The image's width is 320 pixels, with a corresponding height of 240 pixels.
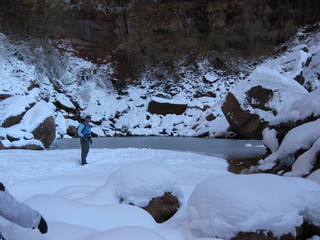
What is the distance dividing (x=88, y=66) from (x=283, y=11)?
18271mm

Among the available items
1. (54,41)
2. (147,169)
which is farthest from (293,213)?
(54,41)

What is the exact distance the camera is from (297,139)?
5.81 metres

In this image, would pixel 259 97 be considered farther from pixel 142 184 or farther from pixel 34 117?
pixel 142 184

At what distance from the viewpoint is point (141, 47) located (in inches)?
1039

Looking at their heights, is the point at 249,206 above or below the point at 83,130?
above

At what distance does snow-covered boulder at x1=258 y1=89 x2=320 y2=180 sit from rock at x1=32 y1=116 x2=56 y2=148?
843cm

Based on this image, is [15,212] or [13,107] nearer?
[15,212]

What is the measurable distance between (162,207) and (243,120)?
33.8 feet

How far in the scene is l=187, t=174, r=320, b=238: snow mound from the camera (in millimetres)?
2607

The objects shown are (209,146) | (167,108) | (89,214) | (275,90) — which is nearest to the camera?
(89,214)

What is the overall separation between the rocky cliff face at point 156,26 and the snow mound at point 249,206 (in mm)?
22194

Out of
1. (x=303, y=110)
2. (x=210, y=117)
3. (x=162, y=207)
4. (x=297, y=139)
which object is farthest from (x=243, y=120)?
(x=162, y=207)

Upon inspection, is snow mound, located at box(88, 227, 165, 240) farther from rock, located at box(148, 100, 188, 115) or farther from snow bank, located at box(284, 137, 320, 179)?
rock, located at box(148, 100, 188, 115)

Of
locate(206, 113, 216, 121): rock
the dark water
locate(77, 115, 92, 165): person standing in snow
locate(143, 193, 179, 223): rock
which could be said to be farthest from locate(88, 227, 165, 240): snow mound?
locate(206, 113, 216, 121): rock
